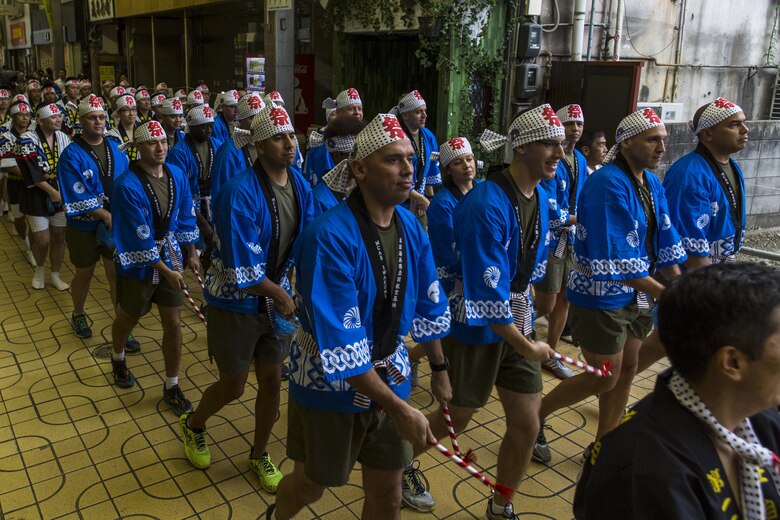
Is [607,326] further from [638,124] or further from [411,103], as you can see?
[411,103]

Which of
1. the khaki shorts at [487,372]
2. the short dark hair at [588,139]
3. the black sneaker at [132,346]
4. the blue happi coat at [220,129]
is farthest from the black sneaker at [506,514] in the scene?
the blue happi coat at [220,129]

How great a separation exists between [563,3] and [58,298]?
7.33m

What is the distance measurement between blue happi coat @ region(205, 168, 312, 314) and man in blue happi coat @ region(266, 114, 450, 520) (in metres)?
0.87

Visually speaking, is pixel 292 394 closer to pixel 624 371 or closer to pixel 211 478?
pixel 211 478

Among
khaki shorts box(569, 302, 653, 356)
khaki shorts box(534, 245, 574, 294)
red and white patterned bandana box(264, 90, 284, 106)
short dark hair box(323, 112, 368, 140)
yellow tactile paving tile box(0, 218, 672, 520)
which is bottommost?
yellow tactile paving tile box(0, 218, 672, 520)

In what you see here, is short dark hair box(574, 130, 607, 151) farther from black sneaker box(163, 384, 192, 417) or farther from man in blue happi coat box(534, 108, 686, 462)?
black sneaker box(163, 384, 192, 417)

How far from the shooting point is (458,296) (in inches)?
143

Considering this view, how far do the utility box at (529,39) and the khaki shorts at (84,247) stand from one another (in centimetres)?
579

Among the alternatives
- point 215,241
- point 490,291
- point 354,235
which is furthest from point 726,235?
point 215,241

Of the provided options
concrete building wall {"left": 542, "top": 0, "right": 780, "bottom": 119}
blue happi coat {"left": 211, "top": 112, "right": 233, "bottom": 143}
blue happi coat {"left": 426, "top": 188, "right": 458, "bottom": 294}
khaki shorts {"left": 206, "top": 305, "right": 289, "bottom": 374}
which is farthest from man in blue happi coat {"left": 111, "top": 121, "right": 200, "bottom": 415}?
concrete building wall {"left": 542, "top": 0, "right": 780, "bottom": 119}

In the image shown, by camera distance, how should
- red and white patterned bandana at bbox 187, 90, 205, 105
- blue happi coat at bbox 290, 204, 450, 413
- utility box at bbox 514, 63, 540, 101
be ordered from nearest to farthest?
1. blue happi coat at bbox 290, 204, 450, 413
2. red and white patterned bandana at bbox 187, 90, 205, 105
3. utility box at bbox 514, 63, 540, 101

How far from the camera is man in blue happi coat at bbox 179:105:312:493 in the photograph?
3625 mm

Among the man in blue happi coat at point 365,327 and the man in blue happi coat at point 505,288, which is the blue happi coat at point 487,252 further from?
the man in blue happi coat at point 365,327

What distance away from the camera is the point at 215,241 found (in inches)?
152
